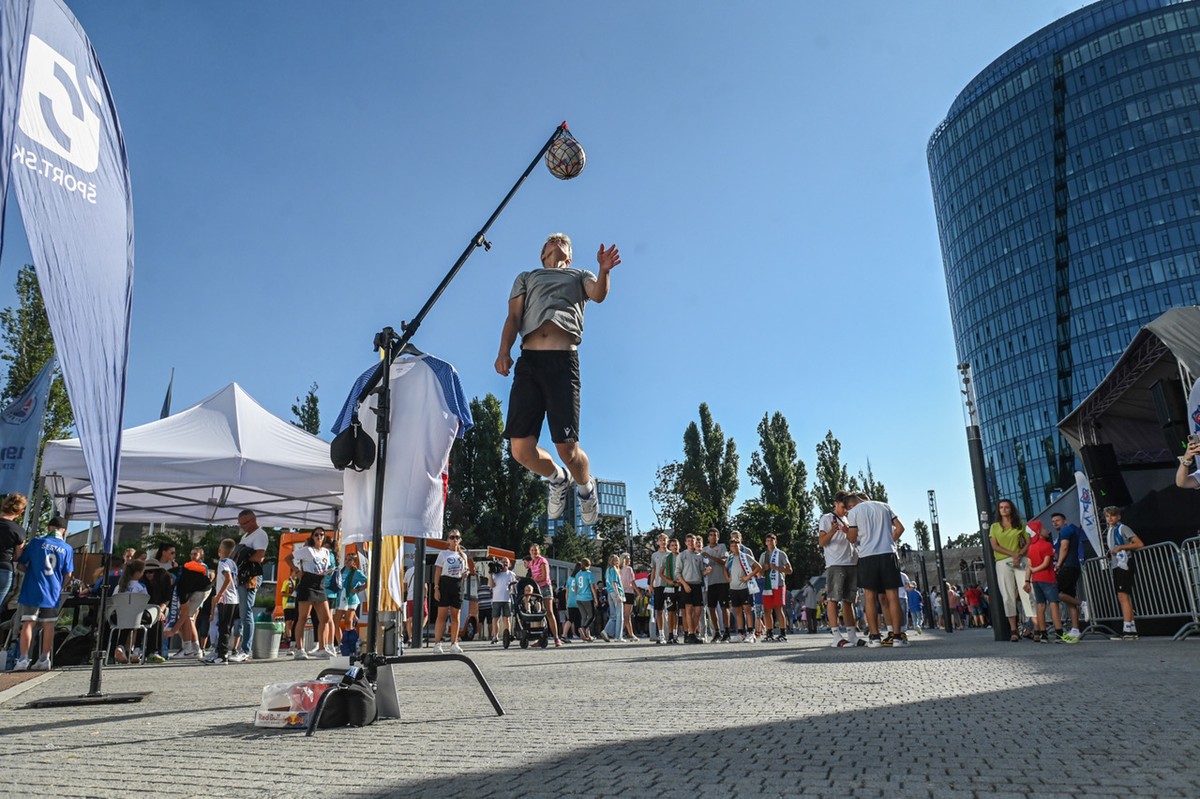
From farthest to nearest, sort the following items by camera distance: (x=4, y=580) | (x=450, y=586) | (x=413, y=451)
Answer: (x=450, y=586) < (x=4, y=580) < (x=413, y=451)

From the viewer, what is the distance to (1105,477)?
13.3m

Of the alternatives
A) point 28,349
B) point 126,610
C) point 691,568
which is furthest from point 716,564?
point 28,349

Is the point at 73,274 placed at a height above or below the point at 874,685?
above

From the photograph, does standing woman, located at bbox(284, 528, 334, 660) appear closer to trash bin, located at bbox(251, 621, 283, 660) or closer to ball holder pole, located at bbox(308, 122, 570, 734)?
trash bin, located at bbox(251, 621, 283, 660)

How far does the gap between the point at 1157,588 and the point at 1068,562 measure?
1.26 m

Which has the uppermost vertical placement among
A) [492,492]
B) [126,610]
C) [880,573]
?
[492,492]

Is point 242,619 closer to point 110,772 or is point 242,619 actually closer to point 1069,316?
point 110,772

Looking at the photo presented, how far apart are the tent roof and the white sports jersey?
9576 millimetres

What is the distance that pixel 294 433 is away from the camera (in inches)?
486

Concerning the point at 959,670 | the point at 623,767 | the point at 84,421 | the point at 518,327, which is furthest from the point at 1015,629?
the point at 84,421

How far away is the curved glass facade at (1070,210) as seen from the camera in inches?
3017

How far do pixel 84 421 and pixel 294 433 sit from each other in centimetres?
834

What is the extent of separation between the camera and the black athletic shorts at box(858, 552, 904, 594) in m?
9.80

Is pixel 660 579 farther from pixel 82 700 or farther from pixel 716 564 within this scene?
pixel 82 700
